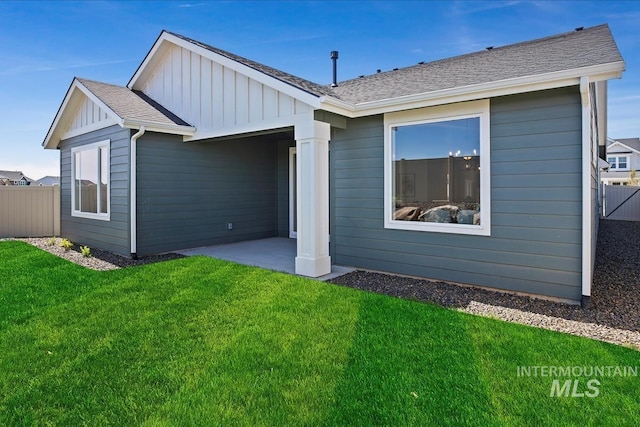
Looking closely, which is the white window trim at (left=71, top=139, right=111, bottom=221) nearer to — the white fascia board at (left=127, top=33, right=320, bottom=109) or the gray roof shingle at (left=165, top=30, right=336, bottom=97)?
the white fascia board at (left=127, top=33, right=320, bottom=109)

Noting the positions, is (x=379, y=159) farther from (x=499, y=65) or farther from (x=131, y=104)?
(x=131, y=104)

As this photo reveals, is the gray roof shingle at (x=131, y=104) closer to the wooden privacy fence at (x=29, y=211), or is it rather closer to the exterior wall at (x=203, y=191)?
the exterior wall at (x=203, y=191)

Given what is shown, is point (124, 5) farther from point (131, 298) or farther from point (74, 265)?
point (131, 298)

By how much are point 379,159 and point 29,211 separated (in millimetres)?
10953

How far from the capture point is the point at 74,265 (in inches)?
256

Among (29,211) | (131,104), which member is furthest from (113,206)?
(29,211)

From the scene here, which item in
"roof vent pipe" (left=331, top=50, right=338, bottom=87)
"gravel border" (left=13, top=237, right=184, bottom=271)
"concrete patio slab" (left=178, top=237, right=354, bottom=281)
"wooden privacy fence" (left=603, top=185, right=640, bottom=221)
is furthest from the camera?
"wooden privacy fence" (left=603, top=185, right=640, bottom=221)

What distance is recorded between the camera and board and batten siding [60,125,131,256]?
23.7ft

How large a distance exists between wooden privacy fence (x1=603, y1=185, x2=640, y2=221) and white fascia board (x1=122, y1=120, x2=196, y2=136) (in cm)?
1871

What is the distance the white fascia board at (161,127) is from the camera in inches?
267

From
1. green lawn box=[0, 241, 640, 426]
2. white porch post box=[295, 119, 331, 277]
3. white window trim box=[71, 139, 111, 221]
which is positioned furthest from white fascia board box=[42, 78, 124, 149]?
green lawn box=[0, 241, 640, 426]

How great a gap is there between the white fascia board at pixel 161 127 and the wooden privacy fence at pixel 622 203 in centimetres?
1871

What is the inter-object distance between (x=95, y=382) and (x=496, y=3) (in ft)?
36.0

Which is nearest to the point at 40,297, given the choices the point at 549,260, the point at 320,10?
the point at 549,260
